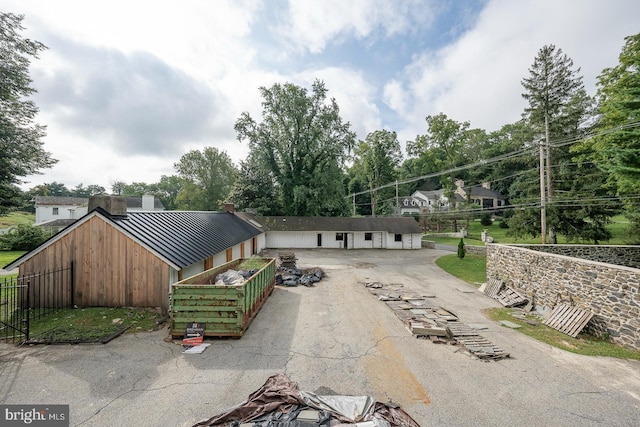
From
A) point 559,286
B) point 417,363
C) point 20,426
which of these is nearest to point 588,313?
point 559,286

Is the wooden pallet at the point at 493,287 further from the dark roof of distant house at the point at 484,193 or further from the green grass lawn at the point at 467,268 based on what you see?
the dark roof of distant house at the point at 484,193

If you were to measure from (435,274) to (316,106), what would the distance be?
27.3 m

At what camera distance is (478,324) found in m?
9.82

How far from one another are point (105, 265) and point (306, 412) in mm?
9680

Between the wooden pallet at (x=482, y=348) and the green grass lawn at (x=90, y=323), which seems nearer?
the wooden pallet at (x=482, y=348)

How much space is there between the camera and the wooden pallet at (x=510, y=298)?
1199 centimetres

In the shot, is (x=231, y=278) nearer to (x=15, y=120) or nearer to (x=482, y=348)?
(x=482, y=348)

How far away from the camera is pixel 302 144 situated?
36.0 m

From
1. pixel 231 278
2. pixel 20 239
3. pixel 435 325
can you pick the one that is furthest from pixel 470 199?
pixel 20 239

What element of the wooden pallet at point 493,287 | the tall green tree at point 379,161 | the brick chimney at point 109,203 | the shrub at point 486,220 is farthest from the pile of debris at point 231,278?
the shrub at point 486,220

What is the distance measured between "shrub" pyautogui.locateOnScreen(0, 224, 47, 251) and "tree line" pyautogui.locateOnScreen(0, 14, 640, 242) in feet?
52.2

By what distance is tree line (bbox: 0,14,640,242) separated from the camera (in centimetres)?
1523

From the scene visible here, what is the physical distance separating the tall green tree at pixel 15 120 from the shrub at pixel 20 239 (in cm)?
1616

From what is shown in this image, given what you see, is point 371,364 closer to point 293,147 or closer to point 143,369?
point 143,369
